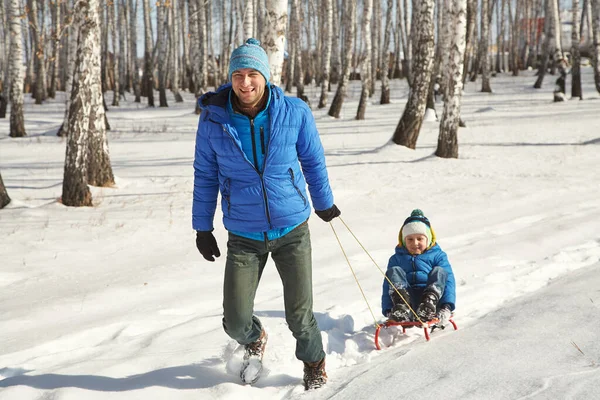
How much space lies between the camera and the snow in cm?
331

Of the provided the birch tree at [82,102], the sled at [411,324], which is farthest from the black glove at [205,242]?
the birch tree at [82,102]

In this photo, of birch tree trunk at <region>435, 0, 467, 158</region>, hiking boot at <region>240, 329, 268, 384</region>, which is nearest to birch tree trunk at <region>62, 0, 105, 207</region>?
hiking boot at <region>240, 329, 268, 384</region>

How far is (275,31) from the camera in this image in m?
7.14

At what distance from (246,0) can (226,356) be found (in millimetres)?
11541

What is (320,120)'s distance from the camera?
63.4ft

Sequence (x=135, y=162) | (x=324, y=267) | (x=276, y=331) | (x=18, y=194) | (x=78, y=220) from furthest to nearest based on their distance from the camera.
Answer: (x=135, y=162)
(x=18, y=194)
(x=78, y=220)
(x=324, y=267)
(x=276, y=331)

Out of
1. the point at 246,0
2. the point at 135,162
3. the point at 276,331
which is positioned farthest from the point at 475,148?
the point at 276,331

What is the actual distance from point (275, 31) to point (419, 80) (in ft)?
20.0

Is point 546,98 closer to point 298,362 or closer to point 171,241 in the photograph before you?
point 171,241

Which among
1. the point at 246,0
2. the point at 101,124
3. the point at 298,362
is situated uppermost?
the point at 246,0

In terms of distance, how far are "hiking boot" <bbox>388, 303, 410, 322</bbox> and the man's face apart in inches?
72.8

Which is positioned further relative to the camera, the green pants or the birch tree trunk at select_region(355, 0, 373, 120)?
the birch tree trunk at select_region(355, 0, 373, 120)

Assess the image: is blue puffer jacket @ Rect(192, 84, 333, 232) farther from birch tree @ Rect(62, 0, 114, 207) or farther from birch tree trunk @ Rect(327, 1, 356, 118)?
birch tree trunk @ Rect(327, 1, 356, 118)

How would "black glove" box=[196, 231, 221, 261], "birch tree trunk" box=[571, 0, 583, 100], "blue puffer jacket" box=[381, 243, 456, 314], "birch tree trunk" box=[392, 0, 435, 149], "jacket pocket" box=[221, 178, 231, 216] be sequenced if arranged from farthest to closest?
"birch tree trunk" box=[571, 0, 583, 100] → "birch tree trunk" box=[392, 0, 435, 149] → "blue puffer jacket" box=[381, 243, 456, 314] → "black glove" box=[196, 231, 221, 261] → "jacket pocket" box=[221, 178, 231, 216]
